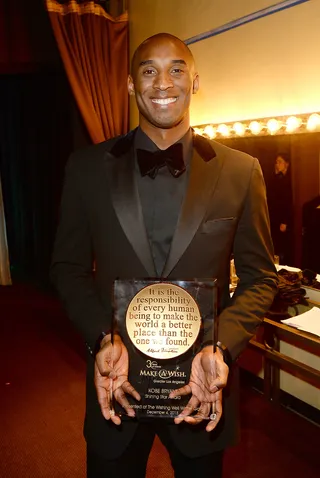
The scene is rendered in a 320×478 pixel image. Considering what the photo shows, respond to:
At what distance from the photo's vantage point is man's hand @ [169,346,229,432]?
87 centimetres

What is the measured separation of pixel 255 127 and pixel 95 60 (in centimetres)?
134

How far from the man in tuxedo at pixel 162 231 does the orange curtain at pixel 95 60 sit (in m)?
2.09

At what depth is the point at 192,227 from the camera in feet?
3.31

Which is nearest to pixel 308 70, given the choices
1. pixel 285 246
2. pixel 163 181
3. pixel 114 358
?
pixel 285 246

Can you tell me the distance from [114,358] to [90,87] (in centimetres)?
257

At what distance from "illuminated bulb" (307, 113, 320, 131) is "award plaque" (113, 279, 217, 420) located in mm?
1487

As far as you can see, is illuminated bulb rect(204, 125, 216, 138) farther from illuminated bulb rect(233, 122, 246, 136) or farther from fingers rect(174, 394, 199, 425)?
fingers rect(174, 394, 199, 425)

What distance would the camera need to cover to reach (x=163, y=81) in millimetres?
1018

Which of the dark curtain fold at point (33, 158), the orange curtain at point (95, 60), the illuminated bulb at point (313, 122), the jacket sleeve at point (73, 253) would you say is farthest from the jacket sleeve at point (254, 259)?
the dark curtain fold at point (33, 158)

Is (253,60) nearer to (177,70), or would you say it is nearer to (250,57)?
(250,57)

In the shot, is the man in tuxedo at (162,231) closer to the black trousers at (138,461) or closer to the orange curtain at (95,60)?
the black trousers at (138,461)

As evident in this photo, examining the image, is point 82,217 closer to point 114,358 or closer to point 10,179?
point 114,358

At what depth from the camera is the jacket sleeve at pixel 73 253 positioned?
1.04 metres

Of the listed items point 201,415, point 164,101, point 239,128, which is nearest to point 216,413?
point 201,415
